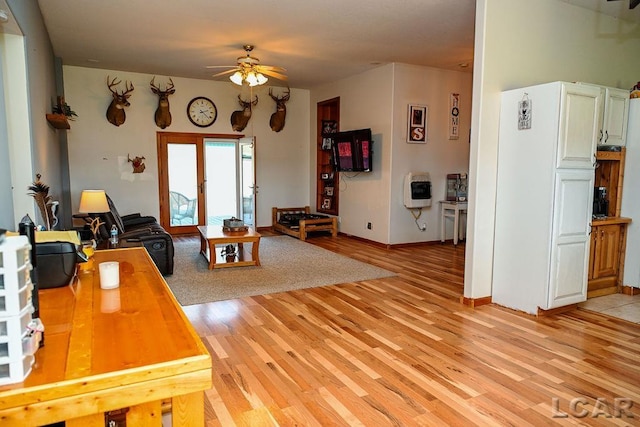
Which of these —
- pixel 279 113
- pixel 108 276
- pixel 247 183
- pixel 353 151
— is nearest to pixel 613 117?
pixel 353 151

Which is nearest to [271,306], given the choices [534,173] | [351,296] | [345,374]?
[351,296]

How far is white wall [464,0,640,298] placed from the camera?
12.2 ft

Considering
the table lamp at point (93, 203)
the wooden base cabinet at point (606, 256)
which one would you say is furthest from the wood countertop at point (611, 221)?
the table lamp at point (93, 203)

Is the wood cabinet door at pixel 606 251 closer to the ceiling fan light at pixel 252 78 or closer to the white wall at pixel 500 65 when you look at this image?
the white wall at pixel 500 65

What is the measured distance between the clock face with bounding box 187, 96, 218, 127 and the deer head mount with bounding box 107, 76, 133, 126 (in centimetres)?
108

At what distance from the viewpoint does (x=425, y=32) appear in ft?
16.1

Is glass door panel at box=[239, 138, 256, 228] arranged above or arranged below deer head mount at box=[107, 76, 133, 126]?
below

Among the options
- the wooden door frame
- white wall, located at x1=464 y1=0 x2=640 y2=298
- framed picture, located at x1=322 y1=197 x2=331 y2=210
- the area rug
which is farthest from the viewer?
framed picture, located at x1=322 y1=197 x2=331 y2=210

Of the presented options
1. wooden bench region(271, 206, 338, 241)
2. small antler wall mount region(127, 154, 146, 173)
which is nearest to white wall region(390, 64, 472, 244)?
wooden bench region(271, 206, 338, 241)

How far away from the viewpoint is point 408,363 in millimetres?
2707

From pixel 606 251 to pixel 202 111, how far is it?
22.3 feet

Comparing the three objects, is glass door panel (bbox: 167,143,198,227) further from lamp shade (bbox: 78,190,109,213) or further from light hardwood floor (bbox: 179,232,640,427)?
light hardwood floor (bbox: 179,232,640,427)

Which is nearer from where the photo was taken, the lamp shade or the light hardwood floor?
the light hardwood floor

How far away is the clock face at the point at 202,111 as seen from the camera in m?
7.74
